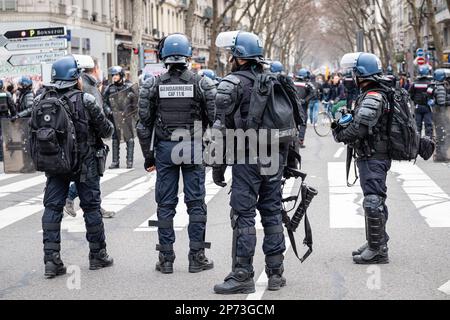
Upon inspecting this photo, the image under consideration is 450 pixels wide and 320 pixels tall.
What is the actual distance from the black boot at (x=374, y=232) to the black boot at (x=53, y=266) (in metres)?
2.48

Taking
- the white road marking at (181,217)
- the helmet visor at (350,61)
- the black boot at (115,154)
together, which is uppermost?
the helmet visor at (350,61)

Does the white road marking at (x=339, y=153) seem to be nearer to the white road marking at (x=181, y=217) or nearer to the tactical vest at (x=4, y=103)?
the white road marking at (x=181, y=217)

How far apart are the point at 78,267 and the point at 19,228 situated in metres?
2.39

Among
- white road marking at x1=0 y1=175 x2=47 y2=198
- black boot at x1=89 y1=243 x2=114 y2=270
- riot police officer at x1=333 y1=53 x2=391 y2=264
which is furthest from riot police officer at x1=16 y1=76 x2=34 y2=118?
riot police officer at x1=333 y1=53 x2=391 y2=264

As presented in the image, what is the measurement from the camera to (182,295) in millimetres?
6086

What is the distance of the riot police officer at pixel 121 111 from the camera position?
50.0 feet

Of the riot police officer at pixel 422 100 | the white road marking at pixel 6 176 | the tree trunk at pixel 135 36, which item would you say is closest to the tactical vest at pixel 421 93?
the riot police officer at pixel 422 100

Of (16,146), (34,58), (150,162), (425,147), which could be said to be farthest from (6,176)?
(425,147)

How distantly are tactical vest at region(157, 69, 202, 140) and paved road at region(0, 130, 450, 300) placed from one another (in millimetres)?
1213

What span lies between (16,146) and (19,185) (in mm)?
1879

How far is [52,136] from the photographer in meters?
6.62

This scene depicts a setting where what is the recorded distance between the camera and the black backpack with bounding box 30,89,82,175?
666 cm

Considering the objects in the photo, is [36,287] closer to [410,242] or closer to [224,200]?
[410,242]
